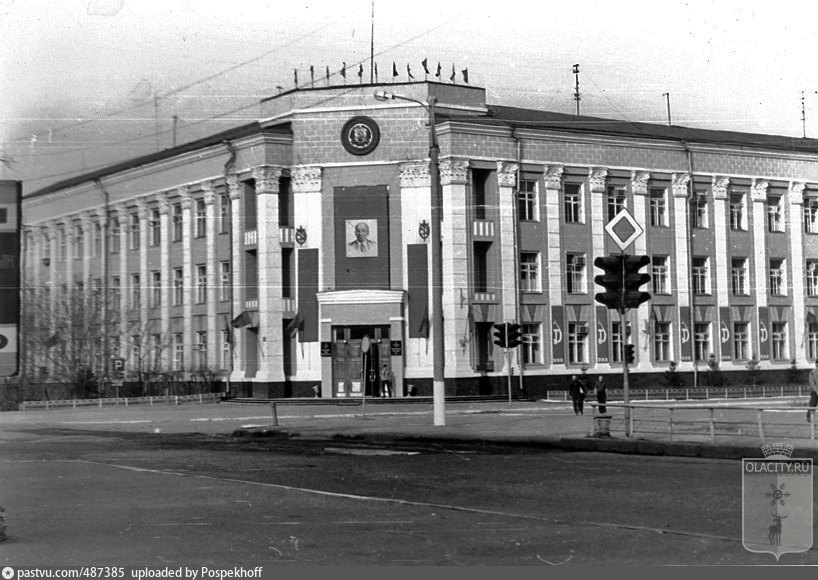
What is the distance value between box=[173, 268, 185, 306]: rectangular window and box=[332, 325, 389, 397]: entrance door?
306 inches

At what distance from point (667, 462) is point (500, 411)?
19.8m

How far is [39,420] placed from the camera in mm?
34875

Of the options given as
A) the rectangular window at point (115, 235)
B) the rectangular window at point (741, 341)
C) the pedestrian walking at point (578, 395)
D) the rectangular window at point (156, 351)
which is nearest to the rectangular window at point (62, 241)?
the pedestrian walking at point (578, 395)

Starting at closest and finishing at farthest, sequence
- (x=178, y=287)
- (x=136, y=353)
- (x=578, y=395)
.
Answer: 1. (x=578, y=395)
2. (x=136, y=353)
3. (x=178, y=287)

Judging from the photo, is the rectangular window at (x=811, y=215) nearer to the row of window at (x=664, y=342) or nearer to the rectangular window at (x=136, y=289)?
the row of window at (x=664, y=342)

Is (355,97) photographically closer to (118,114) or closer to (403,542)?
(118,114)

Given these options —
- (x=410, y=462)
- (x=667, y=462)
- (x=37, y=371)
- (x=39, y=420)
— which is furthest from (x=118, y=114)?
(x=37, y=371)

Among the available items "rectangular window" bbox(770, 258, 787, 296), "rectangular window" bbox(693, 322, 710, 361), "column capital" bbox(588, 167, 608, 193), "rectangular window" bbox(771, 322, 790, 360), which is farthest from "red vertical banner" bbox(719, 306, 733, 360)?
"column capital" bbox(588, 167, 608, 193)

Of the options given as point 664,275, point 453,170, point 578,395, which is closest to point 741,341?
point 664,275

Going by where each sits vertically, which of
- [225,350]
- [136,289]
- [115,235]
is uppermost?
[115,235]

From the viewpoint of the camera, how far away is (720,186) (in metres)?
48.8

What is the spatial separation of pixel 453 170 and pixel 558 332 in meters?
8.24

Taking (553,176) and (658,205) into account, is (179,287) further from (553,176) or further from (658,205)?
(658,205)

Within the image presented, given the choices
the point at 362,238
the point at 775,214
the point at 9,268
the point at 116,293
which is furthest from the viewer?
the point at 362,238
